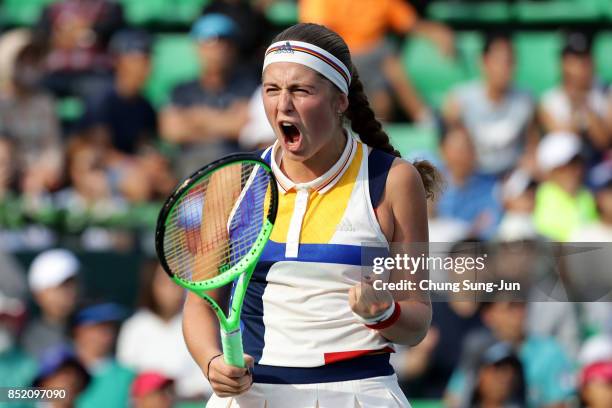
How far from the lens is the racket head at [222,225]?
3191mm

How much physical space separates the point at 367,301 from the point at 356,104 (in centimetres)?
76

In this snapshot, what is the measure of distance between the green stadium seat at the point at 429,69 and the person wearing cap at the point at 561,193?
123 centimetres

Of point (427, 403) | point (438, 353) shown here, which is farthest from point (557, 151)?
point (427, 403)

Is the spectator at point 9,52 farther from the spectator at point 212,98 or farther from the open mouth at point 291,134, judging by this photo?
the open mouth at point 291,134

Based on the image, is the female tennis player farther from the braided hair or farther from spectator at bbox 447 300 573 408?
spectator at bbox 447 300 573 408

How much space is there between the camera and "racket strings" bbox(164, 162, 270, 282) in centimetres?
329

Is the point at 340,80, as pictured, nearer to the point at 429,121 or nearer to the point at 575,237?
the point at 575,237

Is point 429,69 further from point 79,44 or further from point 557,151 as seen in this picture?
point 79,44

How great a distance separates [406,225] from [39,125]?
5.78m

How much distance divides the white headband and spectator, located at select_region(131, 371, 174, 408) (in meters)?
3.35

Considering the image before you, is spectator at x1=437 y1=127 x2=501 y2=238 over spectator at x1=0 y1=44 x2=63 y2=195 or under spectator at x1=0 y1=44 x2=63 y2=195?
under

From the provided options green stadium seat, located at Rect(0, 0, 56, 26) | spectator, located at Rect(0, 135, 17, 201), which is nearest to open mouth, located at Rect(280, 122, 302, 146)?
spectator, located at Rect(0, 135, 17, 201)

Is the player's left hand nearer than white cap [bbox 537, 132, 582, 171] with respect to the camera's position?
Yes

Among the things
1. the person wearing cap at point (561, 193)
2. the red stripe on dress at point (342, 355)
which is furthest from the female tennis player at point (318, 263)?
the person wearing cap at point (561, 193)
